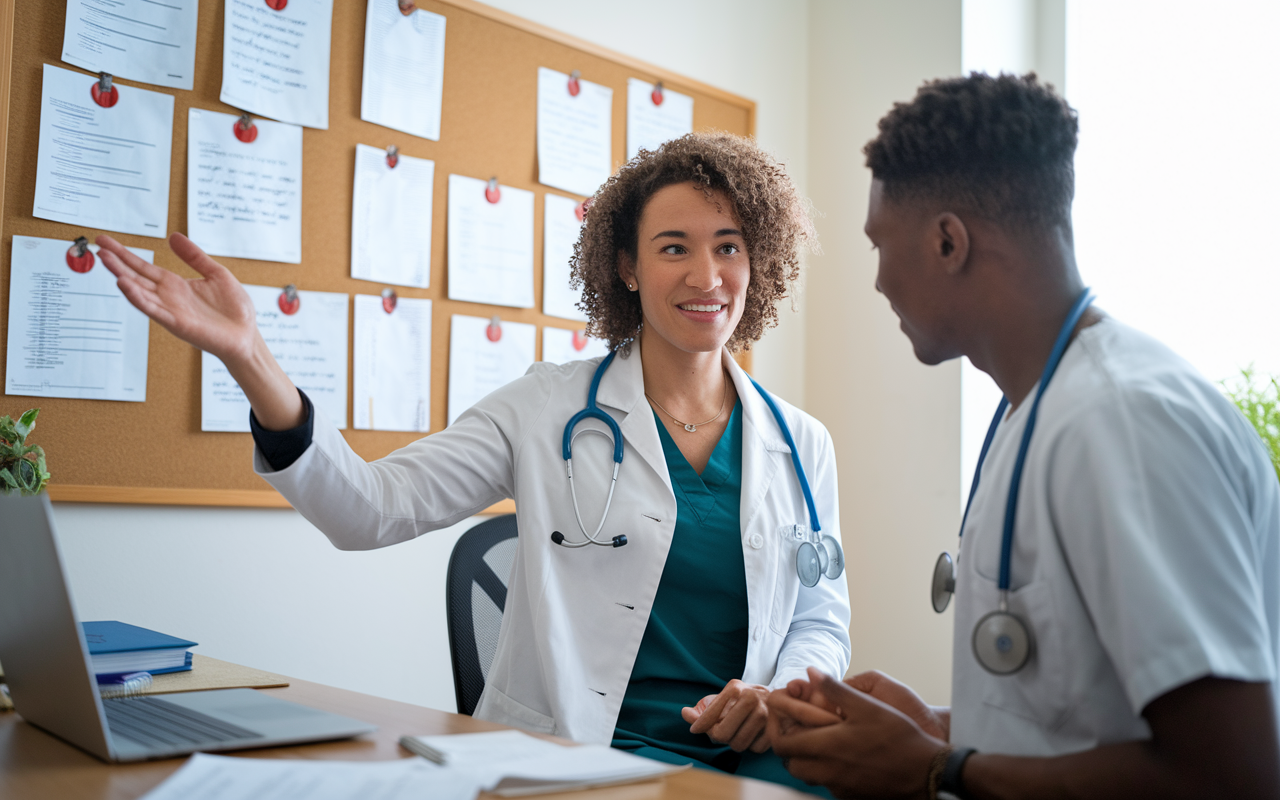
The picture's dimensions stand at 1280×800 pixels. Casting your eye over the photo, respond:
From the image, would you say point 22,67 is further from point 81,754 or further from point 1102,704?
point 1102,704

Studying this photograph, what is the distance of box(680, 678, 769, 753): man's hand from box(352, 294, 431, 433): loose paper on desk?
1.18 meters

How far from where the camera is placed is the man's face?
3.05 feet

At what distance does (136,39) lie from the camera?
1.82 meters

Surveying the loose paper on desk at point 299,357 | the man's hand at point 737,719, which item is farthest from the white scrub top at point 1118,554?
the loose paper on desk at point 299,357

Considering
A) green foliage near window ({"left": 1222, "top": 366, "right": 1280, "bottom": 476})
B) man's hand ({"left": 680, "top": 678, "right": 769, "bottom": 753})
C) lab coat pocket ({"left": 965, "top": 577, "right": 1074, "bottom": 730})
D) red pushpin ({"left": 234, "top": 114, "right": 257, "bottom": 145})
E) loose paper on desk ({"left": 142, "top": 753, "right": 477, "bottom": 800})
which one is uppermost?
red pushpin ({"left": 234, "top": 114, "right": 257, "bottom": 145})

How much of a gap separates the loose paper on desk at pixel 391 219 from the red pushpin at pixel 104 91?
0.49 meters

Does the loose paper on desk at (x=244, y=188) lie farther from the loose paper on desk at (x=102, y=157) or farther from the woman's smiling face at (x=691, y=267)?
the woman's smiling face at (x=691, y=267)

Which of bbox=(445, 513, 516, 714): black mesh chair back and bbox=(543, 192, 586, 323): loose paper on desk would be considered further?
bbox=(543, 192, 586, 323): loose paper on desk

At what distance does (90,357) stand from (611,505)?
106cm

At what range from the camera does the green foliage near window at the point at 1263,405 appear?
5.87ft

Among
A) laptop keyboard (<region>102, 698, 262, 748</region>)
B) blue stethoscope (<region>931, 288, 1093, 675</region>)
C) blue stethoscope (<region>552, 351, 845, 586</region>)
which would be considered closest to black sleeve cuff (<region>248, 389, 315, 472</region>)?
laptop keyboard (<region>102, 698, 262, 748</region>)

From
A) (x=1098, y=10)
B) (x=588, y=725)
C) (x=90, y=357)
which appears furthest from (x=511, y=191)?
(x=1098, y=10)

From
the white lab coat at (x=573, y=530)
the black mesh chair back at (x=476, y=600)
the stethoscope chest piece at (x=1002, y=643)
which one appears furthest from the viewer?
the black mesh chair back at (x=476, y=600)

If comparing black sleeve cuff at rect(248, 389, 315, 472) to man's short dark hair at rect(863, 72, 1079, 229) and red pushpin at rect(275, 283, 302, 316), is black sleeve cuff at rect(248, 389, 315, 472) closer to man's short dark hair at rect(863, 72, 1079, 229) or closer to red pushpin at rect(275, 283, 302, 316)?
man's short dark hair at rect(863, 72, 1079, 229)
